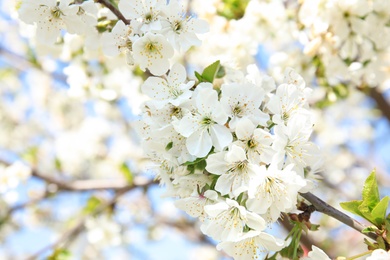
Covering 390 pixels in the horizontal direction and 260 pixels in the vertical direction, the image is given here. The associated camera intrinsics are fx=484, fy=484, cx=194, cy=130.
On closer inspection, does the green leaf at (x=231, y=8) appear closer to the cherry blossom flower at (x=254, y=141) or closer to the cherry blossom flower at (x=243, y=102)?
the cherry blossom flower at (x=243, y=102)

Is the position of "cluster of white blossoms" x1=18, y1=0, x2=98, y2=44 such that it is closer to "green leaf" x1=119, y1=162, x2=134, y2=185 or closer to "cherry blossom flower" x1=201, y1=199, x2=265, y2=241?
"cherry blossom flower" x1=201, y1=199, x2=265, y2=241

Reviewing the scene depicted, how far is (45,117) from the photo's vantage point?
6.30 meters

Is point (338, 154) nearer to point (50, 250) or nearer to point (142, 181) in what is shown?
point (142, 181)

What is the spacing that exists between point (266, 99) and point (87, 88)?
5.03ft

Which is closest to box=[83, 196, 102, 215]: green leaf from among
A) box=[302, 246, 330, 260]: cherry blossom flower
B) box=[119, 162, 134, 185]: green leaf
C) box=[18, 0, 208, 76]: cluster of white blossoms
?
box=[119, 162, 134, 185]: green leaf

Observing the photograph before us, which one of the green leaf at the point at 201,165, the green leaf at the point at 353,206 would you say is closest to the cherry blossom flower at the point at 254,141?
the green leaf at the point at 201,165

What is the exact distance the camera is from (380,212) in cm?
115

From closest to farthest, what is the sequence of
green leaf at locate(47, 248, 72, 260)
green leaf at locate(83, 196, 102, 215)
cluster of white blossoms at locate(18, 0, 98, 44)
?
cluster of white blossoms at locate(18, 0, 98, 44) → green leaf at locate(47, 248, 72, 260) → green leaf at locate(83, 196, 102, 215)

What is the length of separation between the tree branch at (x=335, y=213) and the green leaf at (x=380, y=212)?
4 centimetres

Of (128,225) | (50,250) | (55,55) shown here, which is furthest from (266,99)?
(128,225)

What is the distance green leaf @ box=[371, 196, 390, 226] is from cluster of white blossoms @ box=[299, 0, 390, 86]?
0.99 meters

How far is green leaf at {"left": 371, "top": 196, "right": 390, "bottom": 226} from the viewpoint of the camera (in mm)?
1131

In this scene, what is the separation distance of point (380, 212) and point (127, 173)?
1.94 metres

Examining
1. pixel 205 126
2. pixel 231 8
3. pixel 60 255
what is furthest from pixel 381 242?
pixel 60 255
